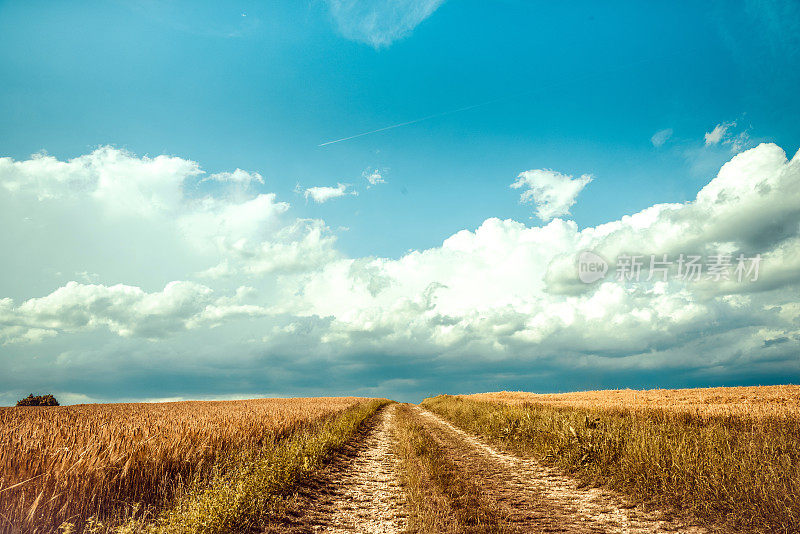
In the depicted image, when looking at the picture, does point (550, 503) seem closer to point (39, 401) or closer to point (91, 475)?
point (91, 475)

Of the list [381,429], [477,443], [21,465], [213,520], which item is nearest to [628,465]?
[477,443]

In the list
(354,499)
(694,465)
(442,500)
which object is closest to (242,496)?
(354,499)

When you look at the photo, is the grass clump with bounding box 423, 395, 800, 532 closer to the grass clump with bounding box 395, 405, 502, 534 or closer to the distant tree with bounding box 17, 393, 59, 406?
the grass clump with bounding box 395, 405, 502, 534

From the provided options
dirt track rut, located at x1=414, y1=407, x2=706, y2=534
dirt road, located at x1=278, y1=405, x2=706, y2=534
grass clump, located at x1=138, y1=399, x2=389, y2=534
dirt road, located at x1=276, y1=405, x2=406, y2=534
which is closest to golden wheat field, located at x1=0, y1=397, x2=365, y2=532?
grass clump, located at x1=138, y1=399, x2=389, y2=534

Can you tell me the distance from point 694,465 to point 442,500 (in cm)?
541

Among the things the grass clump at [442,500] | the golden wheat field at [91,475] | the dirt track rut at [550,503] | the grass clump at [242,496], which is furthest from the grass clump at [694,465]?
the golden wheat field at [91,475]

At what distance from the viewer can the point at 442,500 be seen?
786 cm

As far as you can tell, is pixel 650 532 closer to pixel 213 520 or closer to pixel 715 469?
pixel 715 469

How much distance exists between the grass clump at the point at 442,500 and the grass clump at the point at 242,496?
2.74 metres

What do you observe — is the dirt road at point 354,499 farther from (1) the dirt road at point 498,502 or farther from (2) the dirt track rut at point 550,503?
(2) the dirt track rut at point 550,503

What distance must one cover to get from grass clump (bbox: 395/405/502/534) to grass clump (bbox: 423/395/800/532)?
3596 mm

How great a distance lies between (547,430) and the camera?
46.0 feet

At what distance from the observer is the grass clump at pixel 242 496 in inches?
238

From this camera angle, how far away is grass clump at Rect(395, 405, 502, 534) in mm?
6621
